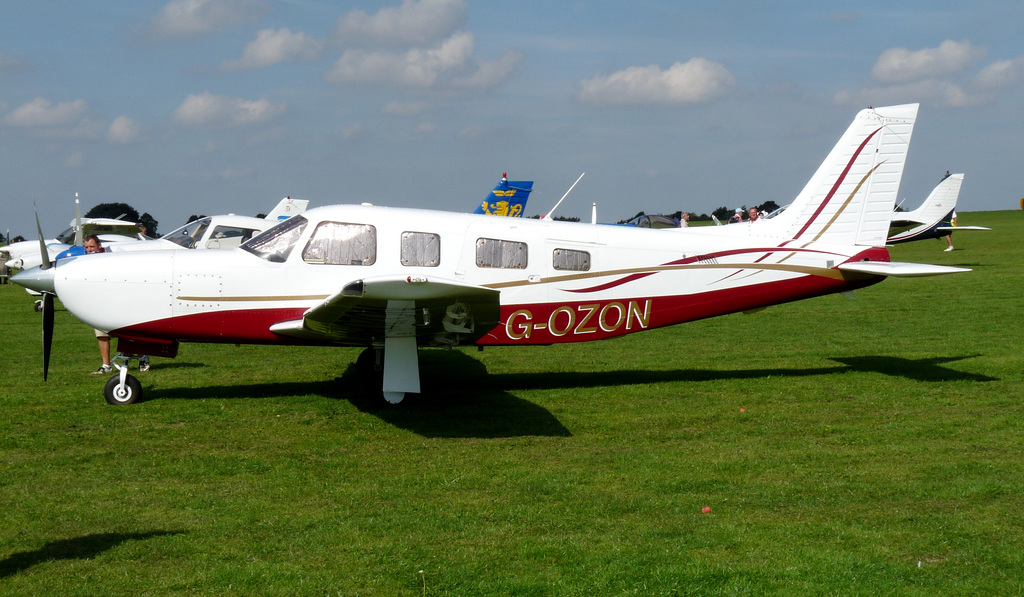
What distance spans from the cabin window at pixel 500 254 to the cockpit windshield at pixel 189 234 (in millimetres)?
9903

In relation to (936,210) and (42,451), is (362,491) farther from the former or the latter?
(936,210)

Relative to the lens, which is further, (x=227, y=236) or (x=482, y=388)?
(x=227, y=236)

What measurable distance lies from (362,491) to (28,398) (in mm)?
5416

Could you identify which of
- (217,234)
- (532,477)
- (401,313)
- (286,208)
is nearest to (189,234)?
(217,234)

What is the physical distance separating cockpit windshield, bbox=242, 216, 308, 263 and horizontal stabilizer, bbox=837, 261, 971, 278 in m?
6.43

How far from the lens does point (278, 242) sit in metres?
8.51

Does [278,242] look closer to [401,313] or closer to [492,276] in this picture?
[401,313]

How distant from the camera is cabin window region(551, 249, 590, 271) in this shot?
900 centimetres

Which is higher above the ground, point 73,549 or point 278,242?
point 278,242

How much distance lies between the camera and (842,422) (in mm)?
7762

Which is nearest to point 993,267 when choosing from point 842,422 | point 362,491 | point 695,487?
point 842,422

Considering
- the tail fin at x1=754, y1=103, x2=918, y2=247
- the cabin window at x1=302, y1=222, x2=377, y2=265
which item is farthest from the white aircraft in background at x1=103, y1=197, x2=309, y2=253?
the tail fin at x1=754, y1=103, x2=918, y2=247

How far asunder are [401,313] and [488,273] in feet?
5.42

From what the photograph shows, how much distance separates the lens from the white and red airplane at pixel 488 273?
27.0 feet
